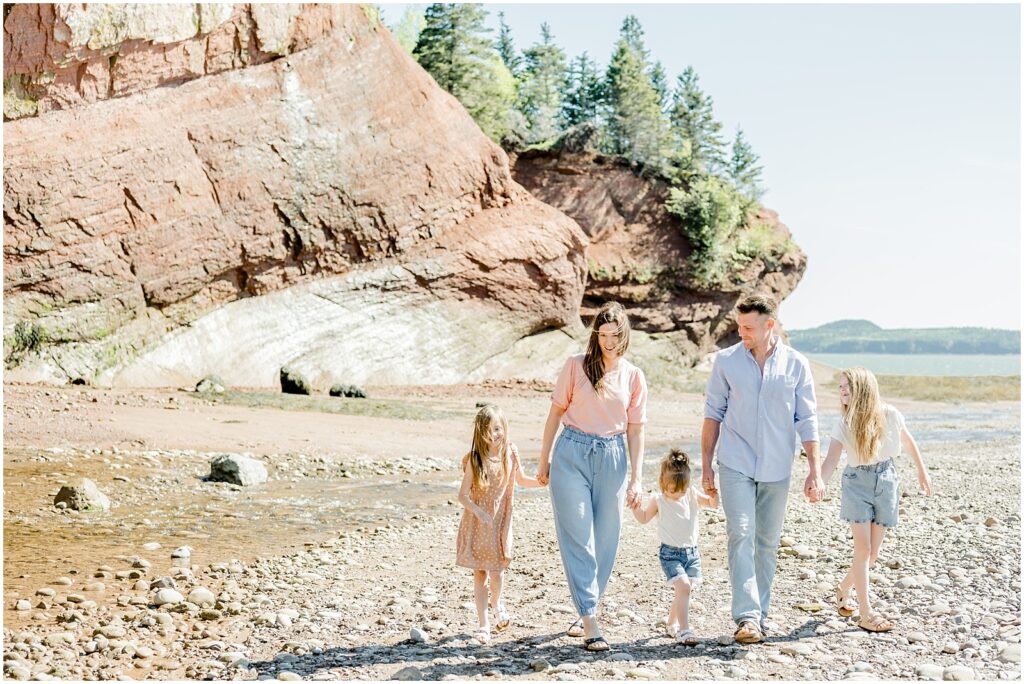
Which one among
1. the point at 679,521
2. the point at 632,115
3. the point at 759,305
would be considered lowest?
the point at 679,521

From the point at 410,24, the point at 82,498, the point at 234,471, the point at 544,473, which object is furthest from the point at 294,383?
the point at 410,24

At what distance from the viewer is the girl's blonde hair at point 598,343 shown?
6496 mm

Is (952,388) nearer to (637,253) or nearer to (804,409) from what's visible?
(637,253)

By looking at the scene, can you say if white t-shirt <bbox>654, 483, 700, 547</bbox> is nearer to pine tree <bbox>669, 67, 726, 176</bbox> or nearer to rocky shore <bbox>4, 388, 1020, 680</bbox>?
rocky shore <bbox>4, 388, 1020, 680</bbox>

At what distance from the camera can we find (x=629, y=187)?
49.2 m

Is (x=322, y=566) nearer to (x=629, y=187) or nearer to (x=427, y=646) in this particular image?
(x=427, y=646)

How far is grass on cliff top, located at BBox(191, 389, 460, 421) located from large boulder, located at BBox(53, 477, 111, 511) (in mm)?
9893

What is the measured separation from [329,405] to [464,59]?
88.0 feet

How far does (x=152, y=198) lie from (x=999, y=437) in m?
23.7

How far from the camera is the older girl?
272 inches

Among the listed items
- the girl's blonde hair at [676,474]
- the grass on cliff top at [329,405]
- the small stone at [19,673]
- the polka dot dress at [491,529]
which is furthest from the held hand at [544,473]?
the grass on cliff top at [329,405]

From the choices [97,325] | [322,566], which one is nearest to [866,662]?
[322,566]

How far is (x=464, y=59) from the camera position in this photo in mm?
46250

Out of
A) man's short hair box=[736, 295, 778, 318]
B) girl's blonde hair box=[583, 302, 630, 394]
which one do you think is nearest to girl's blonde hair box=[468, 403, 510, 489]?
girl's blonde hair box=[583, 302, 630, 394]
